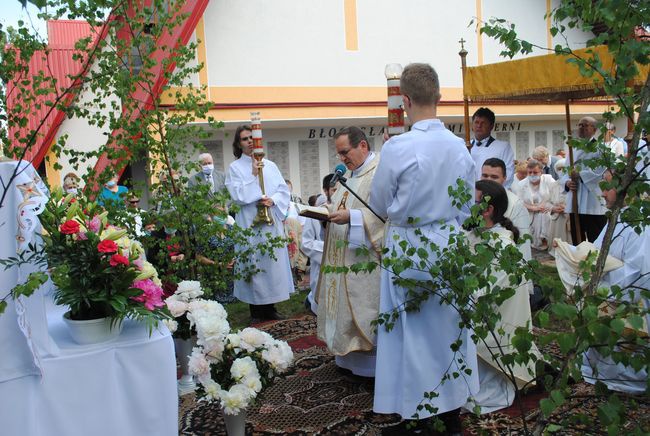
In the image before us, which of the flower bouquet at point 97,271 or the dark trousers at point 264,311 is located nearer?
the flower bouquet at point 97,271

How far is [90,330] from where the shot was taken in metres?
2.45

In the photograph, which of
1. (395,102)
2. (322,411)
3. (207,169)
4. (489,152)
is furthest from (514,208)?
(207,169)

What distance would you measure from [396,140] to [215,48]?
10.4m

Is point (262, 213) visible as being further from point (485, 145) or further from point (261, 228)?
point (485, 145)

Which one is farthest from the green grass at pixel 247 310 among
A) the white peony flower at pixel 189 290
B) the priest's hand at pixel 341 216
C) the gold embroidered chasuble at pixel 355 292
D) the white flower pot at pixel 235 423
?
the white flower pot at pixel 235 423

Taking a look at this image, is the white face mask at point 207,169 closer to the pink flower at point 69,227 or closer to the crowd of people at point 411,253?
the crowd of people at point 411,253

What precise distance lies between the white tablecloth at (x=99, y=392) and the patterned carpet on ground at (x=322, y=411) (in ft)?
2.32

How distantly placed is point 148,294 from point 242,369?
0.60 meters

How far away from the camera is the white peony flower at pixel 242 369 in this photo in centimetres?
288

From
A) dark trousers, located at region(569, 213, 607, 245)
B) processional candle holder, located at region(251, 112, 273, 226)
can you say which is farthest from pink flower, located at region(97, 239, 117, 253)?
dark trousers, located at region(569, 213, 607, 245)

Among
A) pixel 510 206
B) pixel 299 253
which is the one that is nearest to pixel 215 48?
pixel 299 253

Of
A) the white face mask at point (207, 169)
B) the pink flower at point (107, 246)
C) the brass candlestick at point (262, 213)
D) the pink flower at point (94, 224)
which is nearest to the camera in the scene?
the pink flower at point (107, 246)

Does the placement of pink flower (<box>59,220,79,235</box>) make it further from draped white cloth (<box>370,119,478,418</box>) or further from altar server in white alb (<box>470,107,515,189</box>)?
altar server in white alb (<box>470,107,515,189</box>)

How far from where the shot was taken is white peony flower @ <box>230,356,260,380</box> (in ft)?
9.45
